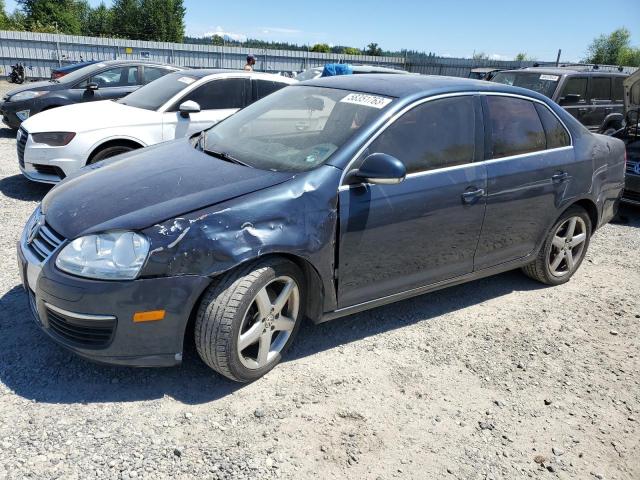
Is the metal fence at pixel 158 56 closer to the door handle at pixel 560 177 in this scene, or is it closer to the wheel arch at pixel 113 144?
the wheel arch at pixel 113 144

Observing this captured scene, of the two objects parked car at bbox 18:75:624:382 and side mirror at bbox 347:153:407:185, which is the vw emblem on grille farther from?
side mirror at bbox 347:153:407:185

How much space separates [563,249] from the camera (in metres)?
4.59

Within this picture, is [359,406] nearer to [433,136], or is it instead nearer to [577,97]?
[433,136]

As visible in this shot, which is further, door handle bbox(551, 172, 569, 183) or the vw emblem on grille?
door handle bbox(551, 172, 569, 183)

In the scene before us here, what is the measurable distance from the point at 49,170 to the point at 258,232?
4237 mm

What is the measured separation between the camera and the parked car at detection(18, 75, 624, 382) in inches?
103

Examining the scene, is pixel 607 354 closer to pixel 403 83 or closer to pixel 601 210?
pixel 601 210

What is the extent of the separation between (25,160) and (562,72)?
883cm

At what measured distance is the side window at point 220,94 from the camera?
259 inches

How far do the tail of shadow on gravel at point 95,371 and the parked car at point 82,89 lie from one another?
6.10 metres

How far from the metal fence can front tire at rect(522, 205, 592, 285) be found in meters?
20.4

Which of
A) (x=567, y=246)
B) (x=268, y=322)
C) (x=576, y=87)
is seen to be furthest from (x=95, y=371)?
(x=576, y=87)

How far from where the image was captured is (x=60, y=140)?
5828 millimetres

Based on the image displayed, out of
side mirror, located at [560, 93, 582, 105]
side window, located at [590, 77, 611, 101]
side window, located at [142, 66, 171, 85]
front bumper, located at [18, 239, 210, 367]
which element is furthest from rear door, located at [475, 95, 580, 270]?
side window, located at [142, 66, 171, 85]
